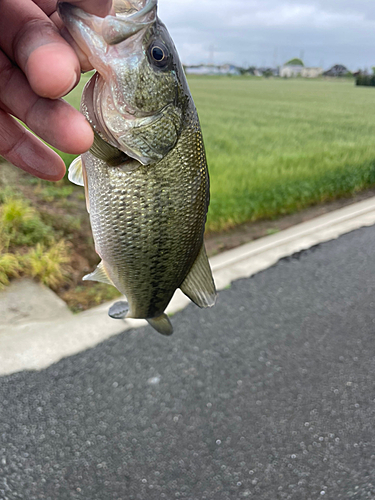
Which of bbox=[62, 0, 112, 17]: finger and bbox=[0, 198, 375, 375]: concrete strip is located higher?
bbox=[62, 0, 112, 17]: finger

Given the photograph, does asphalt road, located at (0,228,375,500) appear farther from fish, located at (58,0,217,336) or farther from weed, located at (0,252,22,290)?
fish, located at (58,0,217,336)

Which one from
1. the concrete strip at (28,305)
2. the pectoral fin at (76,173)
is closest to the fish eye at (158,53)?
the pectoral fin at (76,173)

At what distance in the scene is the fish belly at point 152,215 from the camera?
104cm

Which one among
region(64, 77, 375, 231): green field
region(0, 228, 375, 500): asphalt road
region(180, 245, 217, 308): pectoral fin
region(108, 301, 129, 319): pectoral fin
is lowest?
region(64, 77, 375, 231): green field

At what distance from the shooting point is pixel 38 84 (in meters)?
0.85

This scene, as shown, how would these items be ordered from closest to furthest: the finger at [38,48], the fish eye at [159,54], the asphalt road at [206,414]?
the finger at [38,48], the fish eye at [159,54], the asphalt road at [206,414]

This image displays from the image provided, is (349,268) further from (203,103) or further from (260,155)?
(203,103)

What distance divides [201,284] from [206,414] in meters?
1.72

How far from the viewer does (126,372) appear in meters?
2.94

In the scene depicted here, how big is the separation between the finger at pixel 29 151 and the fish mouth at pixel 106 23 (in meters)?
0.47

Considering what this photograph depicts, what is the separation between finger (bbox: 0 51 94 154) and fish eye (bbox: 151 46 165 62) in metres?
0.21

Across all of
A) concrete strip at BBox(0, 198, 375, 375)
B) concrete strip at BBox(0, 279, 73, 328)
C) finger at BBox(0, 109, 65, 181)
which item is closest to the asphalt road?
concrete strip at BBox(0, 198, 375, 375)

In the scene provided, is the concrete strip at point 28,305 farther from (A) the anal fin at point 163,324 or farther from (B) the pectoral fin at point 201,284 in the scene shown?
(B) the pectoral fin at point 201,284

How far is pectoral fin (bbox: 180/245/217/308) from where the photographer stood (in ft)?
3.94
